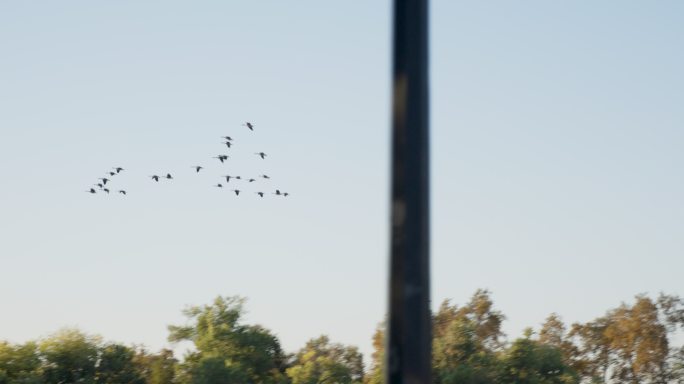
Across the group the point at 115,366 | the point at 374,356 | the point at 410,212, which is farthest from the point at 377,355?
the point at 410,212

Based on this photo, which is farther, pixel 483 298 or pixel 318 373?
pixel 483 298

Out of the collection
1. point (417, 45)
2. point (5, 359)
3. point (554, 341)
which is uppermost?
point (554, 341)

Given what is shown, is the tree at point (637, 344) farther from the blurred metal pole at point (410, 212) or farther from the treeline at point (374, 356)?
the blurred metal pole at point (410, 212)

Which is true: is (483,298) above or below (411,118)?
above

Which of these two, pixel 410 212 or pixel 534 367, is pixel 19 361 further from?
pixel 410 212

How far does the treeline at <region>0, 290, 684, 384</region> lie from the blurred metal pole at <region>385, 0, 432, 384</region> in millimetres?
86833

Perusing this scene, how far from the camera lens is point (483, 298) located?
11738cm

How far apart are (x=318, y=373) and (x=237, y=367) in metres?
9.92

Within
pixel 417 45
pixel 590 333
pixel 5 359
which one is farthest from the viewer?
pixel 590 333

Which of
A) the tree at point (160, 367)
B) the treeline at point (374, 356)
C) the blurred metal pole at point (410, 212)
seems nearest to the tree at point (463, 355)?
the treeline at point (374, 356)

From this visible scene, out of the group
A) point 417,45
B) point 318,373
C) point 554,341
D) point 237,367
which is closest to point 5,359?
point 237,367

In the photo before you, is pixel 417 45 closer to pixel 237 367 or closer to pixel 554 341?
pixel 237 367

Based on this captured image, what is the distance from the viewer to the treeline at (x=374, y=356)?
94375 millimetres

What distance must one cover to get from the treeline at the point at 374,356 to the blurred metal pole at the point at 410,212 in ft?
285
